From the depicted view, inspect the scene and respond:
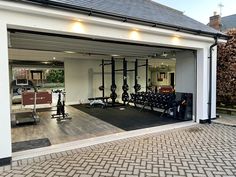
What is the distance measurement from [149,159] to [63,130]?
324 cm

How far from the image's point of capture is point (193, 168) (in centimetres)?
358

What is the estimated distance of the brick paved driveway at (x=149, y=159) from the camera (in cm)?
348

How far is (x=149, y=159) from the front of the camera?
3996 mm

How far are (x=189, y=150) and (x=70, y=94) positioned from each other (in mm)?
9582

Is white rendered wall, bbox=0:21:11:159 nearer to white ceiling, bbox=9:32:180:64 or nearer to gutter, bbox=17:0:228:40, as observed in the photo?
gutter, bbox=17:0:228:40

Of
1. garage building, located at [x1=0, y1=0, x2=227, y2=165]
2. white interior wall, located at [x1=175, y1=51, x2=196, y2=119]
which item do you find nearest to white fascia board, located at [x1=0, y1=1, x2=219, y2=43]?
garage building, located at [x1=0, y1=0, x2=227, y2=165]

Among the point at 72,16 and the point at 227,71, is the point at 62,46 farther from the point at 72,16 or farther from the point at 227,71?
the point at 227,71

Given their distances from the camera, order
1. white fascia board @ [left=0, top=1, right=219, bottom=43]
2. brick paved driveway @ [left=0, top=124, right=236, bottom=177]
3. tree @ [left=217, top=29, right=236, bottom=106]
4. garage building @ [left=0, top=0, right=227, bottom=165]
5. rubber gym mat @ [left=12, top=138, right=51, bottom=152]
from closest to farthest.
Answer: brick paved driveway @ [left=0, top=124, right=236, bottom=177]
white fascia board @ [left=0, top=1, right=219, bottom=43]
garage building @ [left=0, top=0, right=227, bottom=165]
rubber gym mat @ [left=12, top=138, right=51, bottom=152]
tree @ [left=217, top=29, right=236, bottom=106]

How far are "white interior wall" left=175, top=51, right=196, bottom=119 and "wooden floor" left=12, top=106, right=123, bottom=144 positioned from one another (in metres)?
3.35

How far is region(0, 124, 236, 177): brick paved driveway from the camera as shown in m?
3.48

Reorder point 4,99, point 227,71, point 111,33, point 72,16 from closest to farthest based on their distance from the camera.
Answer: point 4,99
point 72,16
point 111,33
point 227,71

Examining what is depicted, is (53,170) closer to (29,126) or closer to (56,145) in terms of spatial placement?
(56,145)

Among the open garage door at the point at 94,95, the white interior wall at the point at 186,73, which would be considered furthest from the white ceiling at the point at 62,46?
the white interior wall at the point at 186,73

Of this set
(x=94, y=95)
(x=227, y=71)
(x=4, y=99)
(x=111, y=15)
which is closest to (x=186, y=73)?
(x=227, y=71)
